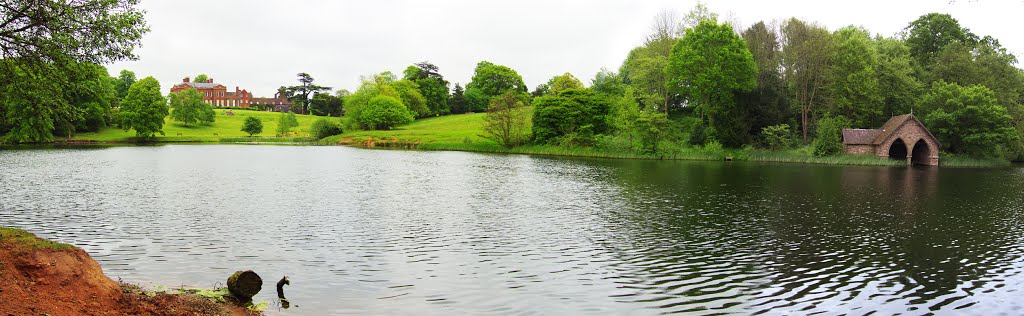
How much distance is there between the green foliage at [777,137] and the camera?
6412 centimetres

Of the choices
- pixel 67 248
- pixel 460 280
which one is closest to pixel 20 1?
pixel 67 248

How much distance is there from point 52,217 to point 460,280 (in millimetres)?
15704

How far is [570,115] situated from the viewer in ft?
252

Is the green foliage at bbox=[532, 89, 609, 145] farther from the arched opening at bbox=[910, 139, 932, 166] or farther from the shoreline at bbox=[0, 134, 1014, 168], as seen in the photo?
Answer: the arched opening at bbox=[910, 139, 932, 166]

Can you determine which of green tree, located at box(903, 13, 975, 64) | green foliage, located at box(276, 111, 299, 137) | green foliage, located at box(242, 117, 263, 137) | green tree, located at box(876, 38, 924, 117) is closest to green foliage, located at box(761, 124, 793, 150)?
green tree, located at box(876, 38, 924, 117)

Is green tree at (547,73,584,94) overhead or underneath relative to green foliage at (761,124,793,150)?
overhead

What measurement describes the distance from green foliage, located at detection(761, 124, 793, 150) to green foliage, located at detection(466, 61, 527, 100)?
7778cm

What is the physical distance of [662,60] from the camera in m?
80.2

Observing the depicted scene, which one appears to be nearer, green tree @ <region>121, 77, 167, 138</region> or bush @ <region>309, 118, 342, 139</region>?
green tree @ <region>121, 77, 167, 138</region>

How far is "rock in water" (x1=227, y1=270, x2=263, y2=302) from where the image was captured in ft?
36.4

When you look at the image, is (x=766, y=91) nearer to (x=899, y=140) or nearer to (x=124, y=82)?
(x=899, y=140)

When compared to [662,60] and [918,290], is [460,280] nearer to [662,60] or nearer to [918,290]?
[918,290]

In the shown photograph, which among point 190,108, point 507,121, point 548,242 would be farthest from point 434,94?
point 548,242

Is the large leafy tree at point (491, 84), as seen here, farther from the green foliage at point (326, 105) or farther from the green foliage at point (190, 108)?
the green foliage at point (190, 108)
